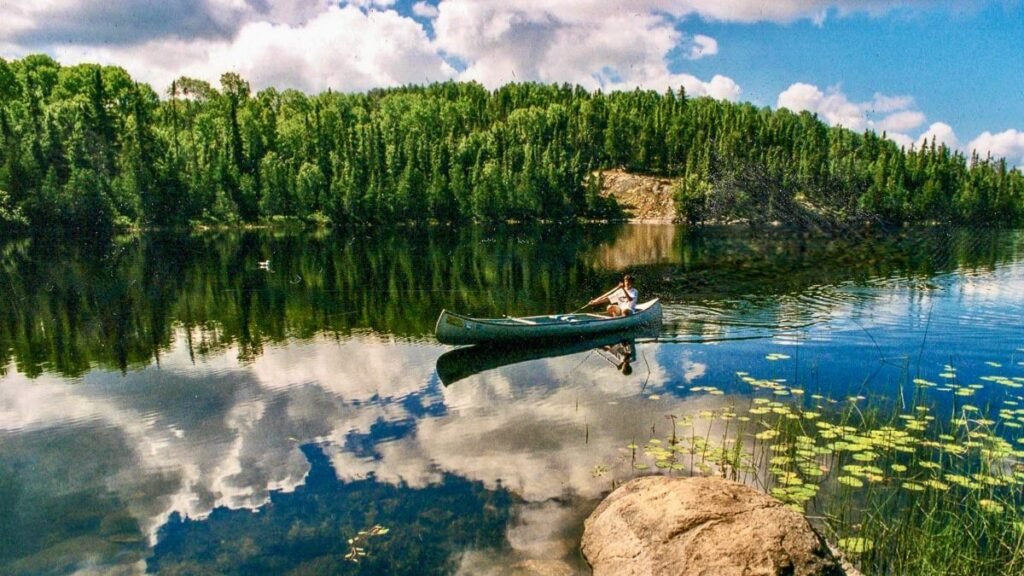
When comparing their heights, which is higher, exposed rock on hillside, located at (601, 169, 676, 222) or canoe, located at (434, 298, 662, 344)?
exposed rock on hillside, located at (601, 169, 676, 222)

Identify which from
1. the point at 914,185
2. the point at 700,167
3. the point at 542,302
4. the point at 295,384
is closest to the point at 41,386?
the point at 295,384

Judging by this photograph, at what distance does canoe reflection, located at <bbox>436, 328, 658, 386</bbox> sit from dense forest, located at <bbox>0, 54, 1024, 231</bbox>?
8504cm

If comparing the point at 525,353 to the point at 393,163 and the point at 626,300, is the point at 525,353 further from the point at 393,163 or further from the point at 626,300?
the point at 393,163

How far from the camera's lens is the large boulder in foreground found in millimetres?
9055

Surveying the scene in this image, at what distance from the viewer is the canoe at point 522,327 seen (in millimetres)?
25562

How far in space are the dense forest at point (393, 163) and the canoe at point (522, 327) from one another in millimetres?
84754

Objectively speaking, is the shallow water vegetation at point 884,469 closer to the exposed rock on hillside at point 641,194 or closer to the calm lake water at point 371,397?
the calm lake water at point 371,397

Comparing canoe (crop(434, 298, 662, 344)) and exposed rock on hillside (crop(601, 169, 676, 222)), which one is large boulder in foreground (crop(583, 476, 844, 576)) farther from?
exposed rock on hillside (crop(601, 169, 676, 222))

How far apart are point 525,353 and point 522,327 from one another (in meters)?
1.00

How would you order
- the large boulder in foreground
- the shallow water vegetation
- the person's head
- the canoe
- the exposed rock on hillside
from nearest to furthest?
the large boulder in foreground
the shallow water vegetation
the person's head
the canoe
the exposed rock on hillside

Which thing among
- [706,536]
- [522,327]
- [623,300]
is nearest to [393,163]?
[623,300]

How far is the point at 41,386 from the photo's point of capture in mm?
22156

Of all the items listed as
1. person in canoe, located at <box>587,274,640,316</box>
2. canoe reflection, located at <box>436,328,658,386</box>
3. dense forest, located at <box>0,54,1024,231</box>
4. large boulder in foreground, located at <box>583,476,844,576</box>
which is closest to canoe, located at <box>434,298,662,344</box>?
canoe reflection, located at <box>436,328,658,386</box>

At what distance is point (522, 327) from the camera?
2628 centimetres
